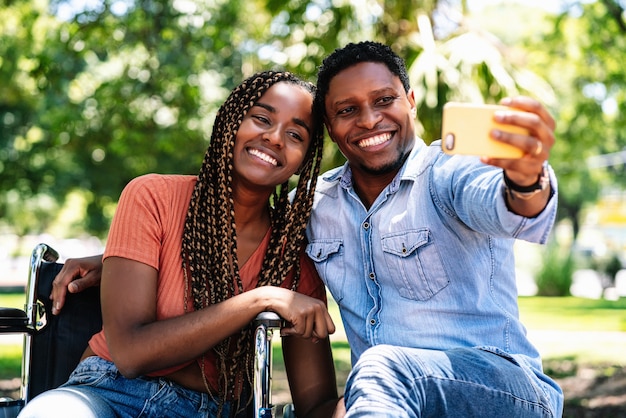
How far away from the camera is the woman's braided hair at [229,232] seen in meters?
2.70

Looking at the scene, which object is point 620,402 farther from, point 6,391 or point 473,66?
point 6,391

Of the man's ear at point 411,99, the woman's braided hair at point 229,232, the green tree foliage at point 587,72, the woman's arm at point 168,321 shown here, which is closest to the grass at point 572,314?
the green tree foliage at point 587,72

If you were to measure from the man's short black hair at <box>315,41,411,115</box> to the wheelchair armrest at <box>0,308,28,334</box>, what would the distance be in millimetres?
1380

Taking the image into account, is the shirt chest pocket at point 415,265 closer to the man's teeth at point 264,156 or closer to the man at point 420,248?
the man at point 420,248

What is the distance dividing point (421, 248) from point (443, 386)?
0.57 meters

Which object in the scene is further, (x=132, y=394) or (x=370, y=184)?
(x=370, y=184)

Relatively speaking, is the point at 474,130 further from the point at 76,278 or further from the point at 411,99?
the point at 76,278

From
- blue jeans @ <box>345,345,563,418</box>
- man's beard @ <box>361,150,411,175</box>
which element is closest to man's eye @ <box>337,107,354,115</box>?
man's beard @ <box>361,150,411,175</box>

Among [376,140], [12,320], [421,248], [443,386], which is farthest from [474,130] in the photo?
[12,320]

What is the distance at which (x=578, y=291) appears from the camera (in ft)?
59.3

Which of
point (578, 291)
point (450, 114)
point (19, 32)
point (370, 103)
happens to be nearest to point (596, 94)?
point (578, 291)

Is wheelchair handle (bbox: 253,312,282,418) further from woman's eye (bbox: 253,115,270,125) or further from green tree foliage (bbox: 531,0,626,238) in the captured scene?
green tree foliage (bbox: 531,0,626,238)

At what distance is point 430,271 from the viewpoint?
2.53m

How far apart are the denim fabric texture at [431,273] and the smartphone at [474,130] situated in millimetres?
528
